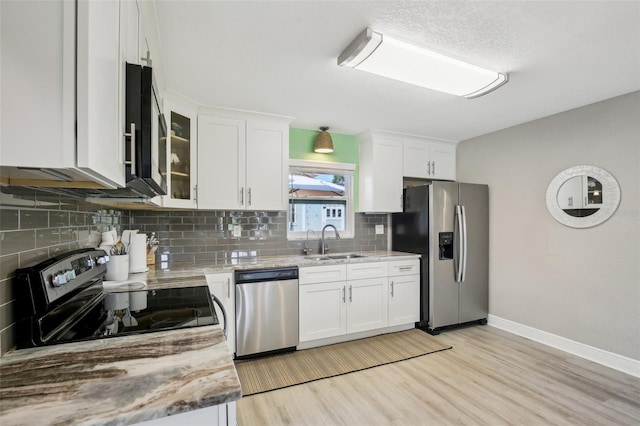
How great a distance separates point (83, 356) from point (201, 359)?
364 mm

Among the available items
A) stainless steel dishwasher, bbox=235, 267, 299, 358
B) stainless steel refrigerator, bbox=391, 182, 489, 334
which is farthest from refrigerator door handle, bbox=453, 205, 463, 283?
stainless steel dishwasher, bbox=235, 267, 299, 358

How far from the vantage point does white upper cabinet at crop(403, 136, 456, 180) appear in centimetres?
385

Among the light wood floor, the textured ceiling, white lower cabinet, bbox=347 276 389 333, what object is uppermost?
the textured ceiling

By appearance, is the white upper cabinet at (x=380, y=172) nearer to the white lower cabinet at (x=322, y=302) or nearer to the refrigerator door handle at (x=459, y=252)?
the refrigerator door handle at (x=459, y=252)

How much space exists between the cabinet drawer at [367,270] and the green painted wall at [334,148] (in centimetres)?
85

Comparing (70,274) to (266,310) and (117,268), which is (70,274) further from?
(266,310)

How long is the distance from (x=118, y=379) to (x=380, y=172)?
3.28 m

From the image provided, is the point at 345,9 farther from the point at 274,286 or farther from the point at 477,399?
the point at 477,399

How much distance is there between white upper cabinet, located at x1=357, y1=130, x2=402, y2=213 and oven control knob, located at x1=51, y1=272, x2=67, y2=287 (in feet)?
9.80

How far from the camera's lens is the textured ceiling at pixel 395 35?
1.53 metres

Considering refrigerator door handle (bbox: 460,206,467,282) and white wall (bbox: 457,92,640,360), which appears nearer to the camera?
white wall (bbox: 457,92,640,360)

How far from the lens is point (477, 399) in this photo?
218 cm

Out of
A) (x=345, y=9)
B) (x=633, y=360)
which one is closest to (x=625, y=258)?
(x=633, y=360)

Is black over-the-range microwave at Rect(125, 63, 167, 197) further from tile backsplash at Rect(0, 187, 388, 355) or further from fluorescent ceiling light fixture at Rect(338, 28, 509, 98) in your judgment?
fluorescent ceiling light fixture at Rect(338, 28, 509, 98)
